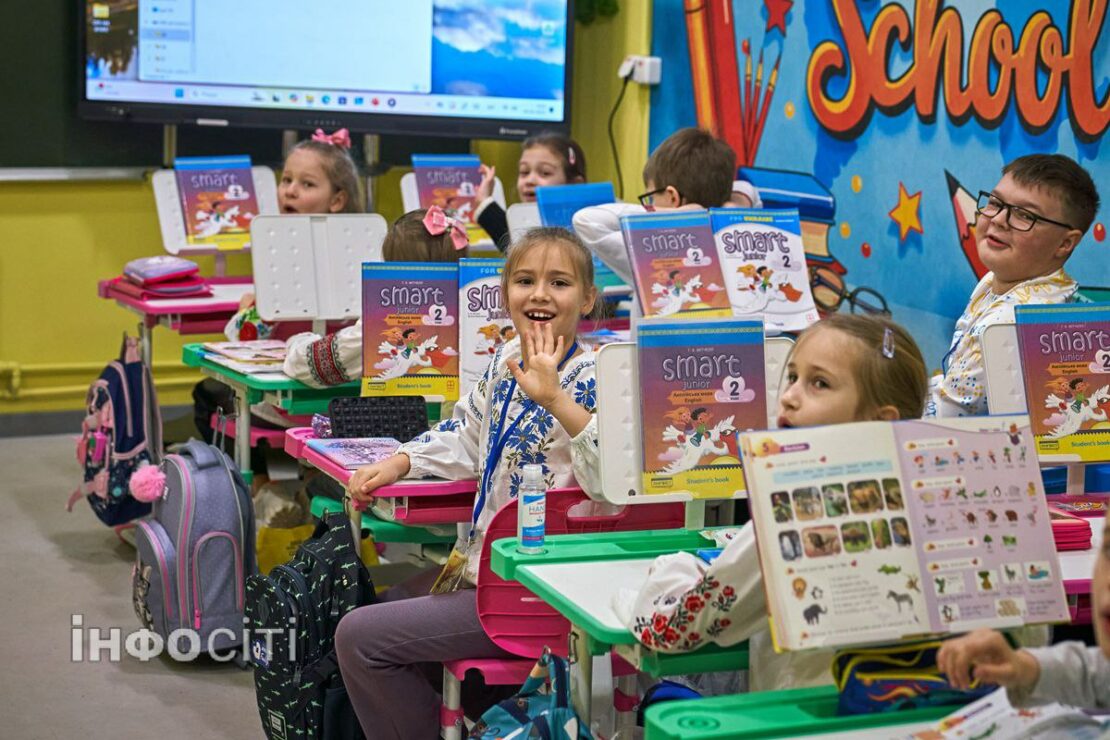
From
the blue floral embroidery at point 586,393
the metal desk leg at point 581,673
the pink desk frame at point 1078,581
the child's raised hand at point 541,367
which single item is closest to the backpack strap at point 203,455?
the child's raised hand at point 541,367

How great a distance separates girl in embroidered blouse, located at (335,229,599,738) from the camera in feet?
9.09

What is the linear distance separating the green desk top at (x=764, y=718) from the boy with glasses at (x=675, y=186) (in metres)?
2.72

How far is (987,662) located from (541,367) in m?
1.19

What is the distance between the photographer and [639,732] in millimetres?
2621

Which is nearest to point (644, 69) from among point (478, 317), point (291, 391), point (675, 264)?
point (675, 264)

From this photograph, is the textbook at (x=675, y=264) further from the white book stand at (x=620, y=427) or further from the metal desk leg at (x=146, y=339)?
the metal desk leg at (x=146, y=339)

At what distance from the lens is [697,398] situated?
259cm

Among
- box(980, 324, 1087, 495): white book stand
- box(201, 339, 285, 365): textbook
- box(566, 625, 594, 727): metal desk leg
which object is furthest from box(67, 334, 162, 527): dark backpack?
box(980, 324, 1087, 495): white book stand

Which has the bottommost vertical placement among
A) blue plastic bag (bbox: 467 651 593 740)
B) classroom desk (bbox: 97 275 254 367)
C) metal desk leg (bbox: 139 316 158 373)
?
blue plastic bag (bbox: 467 651 593 740)

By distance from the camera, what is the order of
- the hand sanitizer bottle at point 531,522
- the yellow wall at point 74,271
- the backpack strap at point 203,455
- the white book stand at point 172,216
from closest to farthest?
1. the hand sanitizer bottle at point 531,522
2. the backpack strap at point 203,455
3. the white book stand at point 172,216
4. the yellow wall at point 74,271

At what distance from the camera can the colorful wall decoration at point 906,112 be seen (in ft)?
14.5

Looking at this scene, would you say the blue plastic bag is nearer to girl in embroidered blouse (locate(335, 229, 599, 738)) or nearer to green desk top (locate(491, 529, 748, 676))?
green desk top (locate(491, 529, 748, 676))

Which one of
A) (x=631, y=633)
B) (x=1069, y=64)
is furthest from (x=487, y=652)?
(x=1069, y=64)

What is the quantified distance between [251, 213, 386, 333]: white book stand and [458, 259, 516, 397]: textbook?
766 mm
